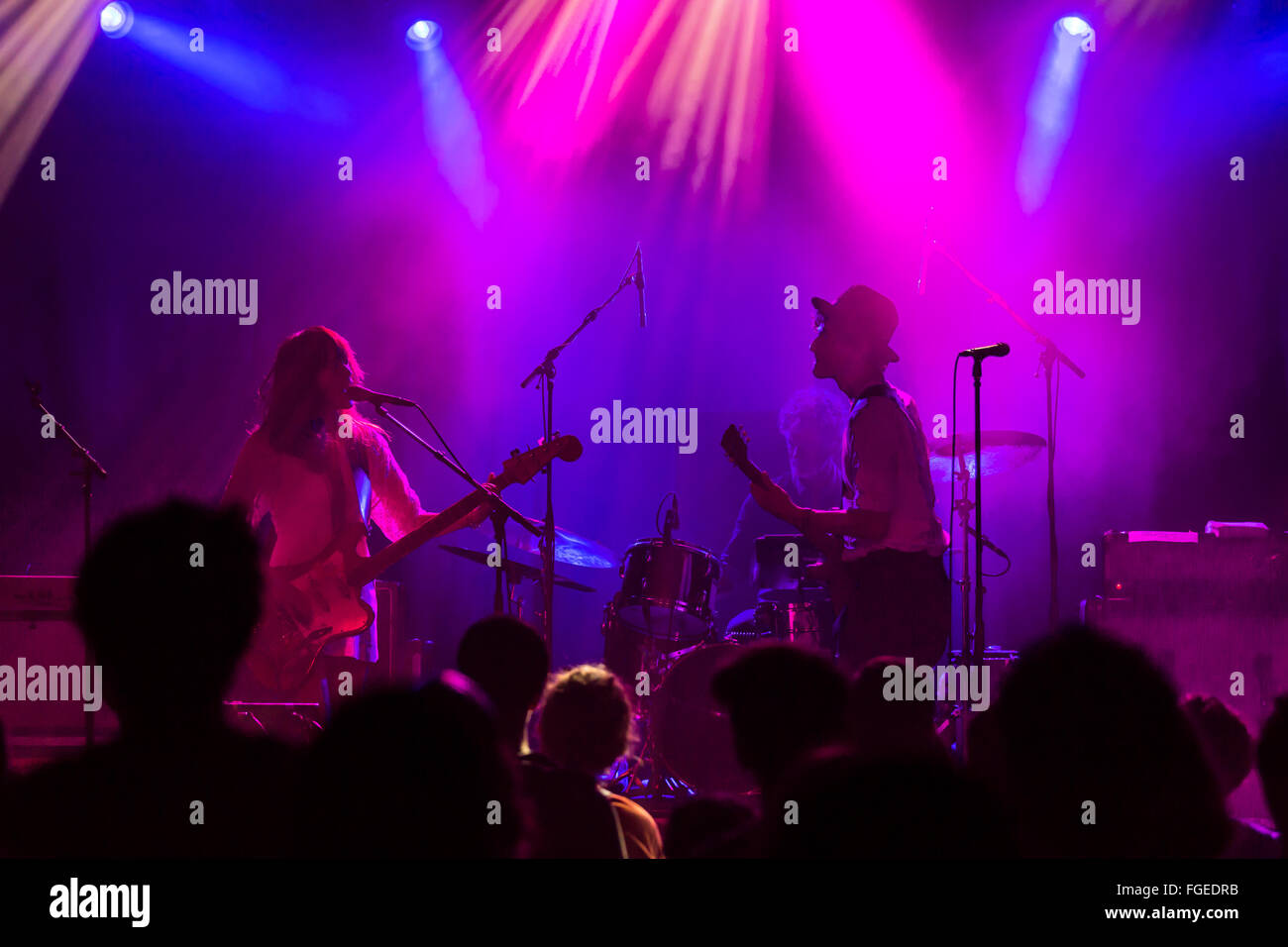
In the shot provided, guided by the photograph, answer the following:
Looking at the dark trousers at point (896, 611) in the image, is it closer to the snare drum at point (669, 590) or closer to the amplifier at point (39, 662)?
the snare drum at point (669, 590)

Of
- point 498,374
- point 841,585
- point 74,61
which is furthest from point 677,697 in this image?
point 74,61

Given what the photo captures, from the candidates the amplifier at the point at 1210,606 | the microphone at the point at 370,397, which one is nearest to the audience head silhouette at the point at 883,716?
the microphone at the point at 370,397

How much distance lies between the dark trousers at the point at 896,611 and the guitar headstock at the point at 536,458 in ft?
4.73

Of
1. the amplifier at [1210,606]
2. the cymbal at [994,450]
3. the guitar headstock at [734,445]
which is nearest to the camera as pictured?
the guitar headstock at [734,445]

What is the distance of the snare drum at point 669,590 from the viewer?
6.09 m

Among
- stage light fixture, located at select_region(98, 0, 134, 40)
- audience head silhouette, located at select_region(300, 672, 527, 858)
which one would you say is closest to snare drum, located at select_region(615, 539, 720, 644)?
audience head silhouette, located at select_region(300, 672, 527, 858)

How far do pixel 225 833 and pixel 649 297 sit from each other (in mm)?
7572

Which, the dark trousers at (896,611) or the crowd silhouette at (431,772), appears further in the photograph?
the dark trousers at (896,611)

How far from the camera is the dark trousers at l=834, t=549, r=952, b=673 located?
14.2 feet

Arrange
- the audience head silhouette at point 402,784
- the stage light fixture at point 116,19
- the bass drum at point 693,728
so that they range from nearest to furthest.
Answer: the audience head silhouette at point 402,784 < the bass drum at point 693,728 < the stage light fixture at point 116,19

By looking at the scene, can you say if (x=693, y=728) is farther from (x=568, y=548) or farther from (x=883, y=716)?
(x=883, y=716)

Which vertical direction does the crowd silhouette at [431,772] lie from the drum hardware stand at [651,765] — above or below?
above

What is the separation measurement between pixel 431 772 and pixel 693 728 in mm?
4457

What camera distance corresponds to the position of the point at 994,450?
6477mm
